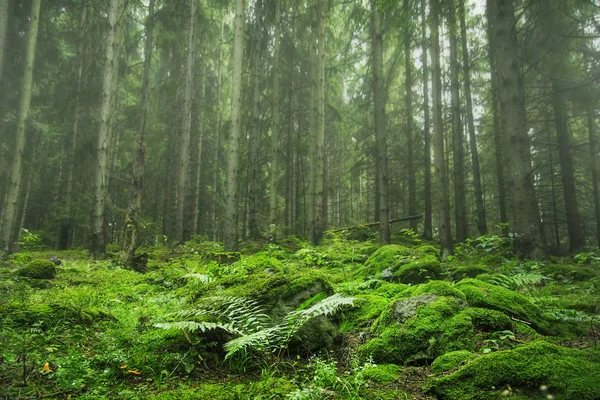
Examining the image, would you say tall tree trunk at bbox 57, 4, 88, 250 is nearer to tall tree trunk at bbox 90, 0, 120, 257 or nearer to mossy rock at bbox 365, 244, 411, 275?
tall tree trunk at bbox 90, 0, 120, 257

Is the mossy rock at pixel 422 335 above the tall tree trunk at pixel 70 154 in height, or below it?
below

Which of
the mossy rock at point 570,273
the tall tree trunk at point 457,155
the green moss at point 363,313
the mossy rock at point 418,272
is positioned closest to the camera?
the green moss at point 363,313

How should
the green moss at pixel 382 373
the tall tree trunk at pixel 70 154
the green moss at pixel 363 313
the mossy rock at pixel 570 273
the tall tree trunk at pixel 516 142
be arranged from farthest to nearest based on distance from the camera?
the tall tree trunk at pixel 70 154
the tall tree trunk at pixel 516 142
the mossy rock at pixel 570 273
the green moss at pixel 363 313
the green moss at pixel 382 373

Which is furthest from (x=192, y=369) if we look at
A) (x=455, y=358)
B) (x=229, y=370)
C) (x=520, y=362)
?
(x=520, y=362)

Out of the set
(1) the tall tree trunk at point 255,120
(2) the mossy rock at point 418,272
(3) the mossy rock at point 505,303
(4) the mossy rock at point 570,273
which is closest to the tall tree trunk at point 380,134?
(4) the mossy rock at point 570,273

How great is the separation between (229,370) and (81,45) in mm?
18624

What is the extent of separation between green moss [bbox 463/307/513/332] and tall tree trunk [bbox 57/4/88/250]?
15.9m

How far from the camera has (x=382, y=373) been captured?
110 inches

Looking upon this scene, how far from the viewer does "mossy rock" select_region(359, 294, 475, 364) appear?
3.10 metres

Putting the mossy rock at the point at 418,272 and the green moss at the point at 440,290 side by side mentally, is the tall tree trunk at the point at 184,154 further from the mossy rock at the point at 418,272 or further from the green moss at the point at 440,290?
the green moss at the point at 440,290

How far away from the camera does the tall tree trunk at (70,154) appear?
14.8m

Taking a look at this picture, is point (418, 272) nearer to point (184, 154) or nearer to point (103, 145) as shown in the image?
point (103, 145)

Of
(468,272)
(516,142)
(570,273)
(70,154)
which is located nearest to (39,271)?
(468,272)

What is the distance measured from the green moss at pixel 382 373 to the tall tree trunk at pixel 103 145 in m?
10.4
